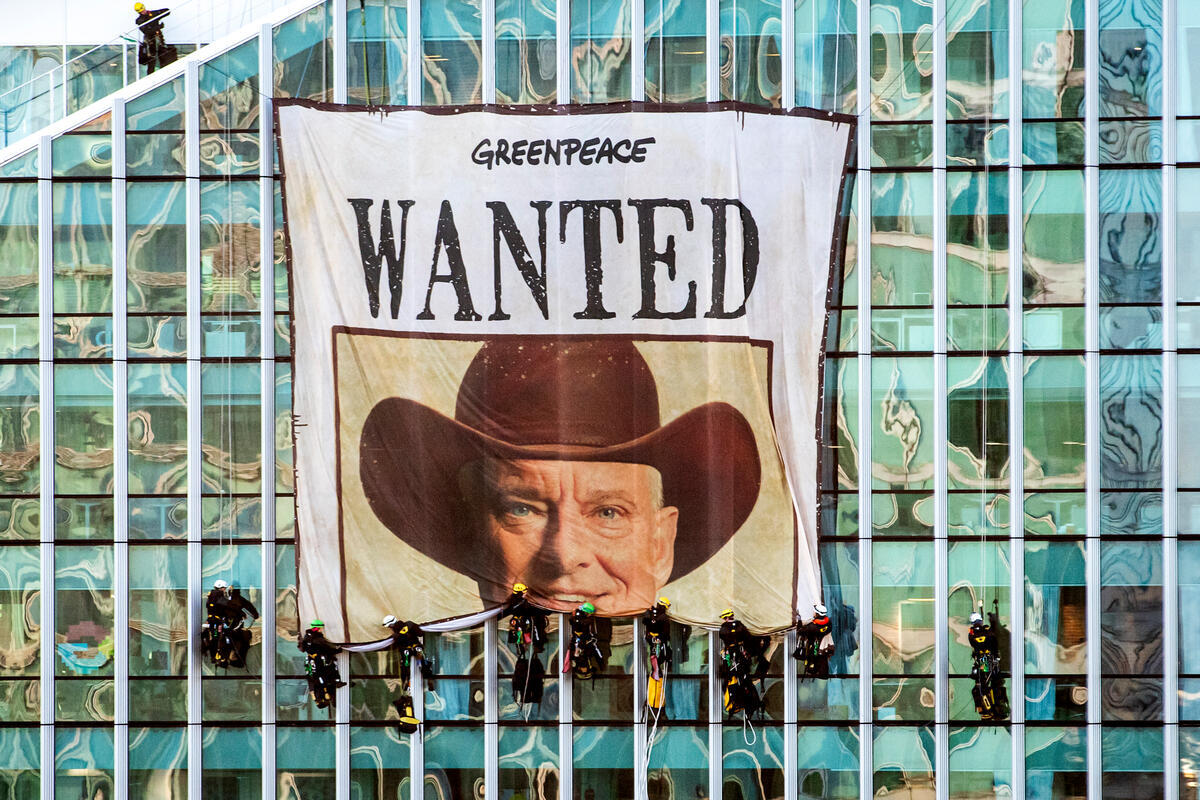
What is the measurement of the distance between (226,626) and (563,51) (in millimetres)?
10623

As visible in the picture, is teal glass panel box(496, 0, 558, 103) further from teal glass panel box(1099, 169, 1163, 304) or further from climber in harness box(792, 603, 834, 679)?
climber in harness box(792, 603, 834, 679)

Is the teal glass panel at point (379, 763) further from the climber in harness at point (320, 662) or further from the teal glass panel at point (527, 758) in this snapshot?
the teal glass panel at point (527, 758)

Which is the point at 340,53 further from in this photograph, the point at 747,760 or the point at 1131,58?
the point at 747,760

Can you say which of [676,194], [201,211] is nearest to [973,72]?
[676,194]

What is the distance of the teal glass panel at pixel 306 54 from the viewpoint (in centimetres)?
1800

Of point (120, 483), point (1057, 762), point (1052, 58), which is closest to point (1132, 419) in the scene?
point (1057, 762)

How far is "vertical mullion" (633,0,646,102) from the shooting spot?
17.8 meters

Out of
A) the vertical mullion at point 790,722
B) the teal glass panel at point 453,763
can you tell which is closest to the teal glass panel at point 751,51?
the vertical mullion at point 790,722

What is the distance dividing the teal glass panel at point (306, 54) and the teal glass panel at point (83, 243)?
11.1 ft

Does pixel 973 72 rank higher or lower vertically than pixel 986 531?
higher

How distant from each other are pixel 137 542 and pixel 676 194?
34.0ft

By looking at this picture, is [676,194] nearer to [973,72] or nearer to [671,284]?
[671,284]

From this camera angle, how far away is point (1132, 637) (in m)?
17.9

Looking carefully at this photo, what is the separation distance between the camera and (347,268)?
58.5 feet
